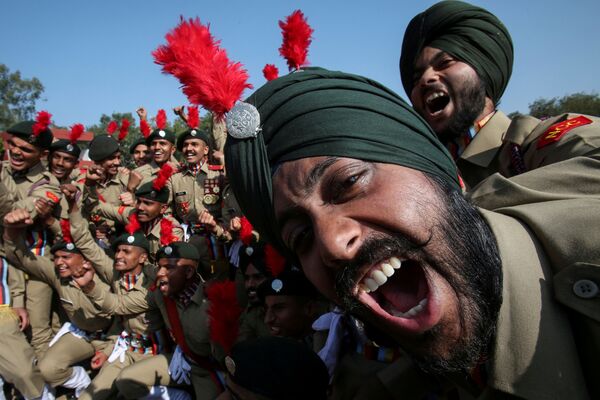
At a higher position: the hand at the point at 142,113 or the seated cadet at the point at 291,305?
the hand at the point at 142,113

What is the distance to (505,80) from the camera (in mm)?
2551

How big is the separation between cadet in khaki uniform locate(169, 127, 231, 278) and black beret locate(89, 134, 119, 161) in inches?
47.8

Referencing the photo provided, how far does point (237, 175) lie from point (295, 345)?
4.08 feet

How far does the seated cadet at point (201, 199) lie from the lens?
5.23 m

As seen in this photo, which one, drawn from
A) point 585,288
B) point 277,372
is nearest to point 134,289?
point 277,372

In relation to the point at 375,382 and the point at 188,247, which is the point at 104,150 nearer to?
the point at 188,247

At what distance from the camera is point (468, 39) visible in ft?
7.79

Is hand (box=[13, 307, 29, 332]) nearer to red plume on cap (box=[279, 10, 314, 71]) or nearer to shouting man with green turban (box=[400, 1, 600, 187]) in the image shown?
red plume on cap (box=[279, 10, 314, 71])

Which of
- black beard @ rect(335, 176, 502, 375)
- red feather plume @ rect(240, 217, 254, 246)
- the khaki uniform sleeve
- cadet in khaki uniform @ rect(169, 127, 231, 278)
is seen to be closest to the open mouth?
black beard @ rect(335, 176, 502, 375)

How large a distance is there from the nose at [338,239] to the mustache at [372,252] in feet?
0.06

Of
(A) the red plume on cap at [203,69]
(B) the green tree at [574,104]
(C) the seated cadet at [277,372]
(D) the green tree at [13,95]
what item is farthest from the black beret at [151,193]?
(D) the green tree at [13,95]

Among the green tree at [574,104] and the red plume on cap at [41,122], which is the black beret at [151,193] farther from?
the green tree at [574,104]

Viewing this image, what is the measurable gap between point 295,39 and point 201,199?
4.07m

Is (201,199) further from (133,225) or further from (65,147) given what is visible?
(65,147)
